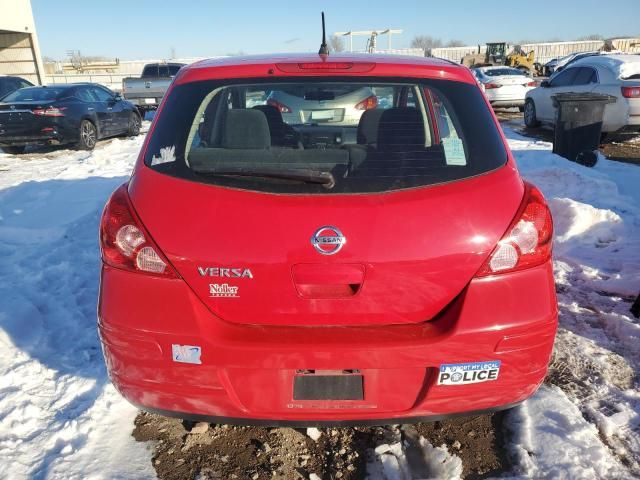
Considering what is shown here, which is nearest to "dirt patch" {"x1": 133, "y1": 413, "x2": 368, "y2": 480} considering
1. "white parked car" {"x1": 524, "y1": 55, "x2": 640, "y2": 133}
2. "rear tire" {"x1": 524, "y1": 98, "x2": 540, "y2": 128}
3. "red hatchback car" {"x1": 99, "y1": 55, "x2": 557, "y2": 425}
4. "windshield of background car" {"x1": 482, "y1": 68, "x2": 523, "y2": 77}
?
"red hatchback car" {"x1": 99, "y1": 55, "x2": 557, "y2": 425}

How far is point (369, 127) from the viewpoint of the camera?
246cm

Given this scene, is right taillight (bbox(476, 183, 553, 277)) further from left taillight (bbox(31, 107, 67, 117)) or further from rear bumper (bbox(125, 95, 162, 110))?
rear bumper (bbox(125, 95, 162, 110))

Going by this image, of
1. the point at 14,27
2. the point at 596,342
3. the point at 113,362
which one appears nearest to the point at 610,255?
the point at 596,342

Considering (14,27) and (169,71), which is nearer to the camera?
(169,71)

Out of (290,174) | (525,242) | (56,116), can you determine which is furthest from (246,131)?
(56,116)

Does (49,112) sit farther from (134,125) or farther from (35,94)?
(134,125)

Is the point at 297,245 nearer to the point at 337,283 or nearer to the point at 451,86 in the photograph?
the point at 337,283

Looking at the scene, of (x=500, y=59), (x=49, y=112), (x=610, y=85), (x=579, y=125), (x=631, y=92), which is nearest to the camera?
(x=579, y=125)

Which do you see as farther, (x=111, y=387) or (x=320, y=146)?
(x=111, y=387)

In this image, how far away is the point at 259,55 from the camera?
8.91 feet

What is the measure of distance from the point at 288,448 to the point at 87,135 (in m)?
11.6

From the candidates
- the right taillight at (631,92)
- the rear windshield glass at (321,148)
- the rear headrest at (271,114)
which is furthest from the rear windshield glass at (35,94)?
the right taillight at (631,92)

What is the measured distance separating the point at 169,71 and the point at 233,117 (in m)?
21.1

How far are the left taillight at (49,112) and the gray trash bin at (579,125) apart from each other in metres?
10.1
